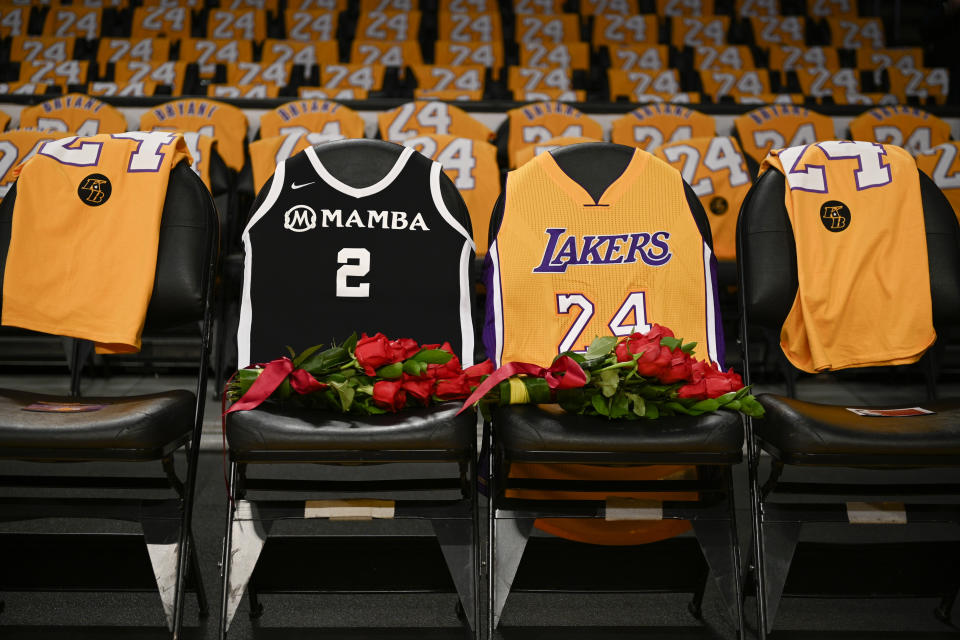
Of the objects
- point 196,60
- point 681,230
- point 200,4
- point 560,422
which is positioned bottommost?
point 560,422

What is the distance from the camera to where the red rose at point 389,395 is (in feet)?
4.92

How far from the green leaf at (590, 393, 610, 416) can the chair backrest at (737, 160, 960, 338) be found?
0.61 m

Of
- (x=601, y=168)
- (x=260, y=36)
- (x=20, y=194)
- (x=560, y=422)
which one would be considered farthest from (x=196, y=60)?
(x=560, y=422)

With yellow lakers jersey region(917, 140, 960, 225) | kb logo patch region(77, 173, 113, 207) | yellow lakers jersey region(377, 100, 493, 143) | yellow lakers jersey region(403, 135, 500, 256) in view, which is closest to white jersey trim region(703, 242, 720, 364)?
yellow lakers jersey region(403, 135, 500, 256)

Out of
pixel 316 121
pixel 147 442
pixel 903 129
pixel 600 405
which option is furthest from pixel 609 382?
pixel 903 129

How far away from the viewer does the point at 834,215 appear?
200cm

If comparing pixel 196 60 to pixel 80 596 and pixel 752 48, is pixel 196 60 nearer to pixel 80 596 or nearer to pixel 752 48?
pixel 752 48

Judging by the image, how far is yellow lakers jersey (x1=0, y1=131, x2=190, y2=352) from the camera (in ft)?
6.22

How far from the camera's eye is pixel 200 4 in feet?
24.4

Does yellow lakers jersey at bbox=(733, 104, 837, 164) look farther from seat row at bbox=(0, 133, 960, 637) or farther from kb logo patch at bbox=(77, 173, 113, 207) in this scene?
kb logo patch at bbox=(77, 173, 113, 207)

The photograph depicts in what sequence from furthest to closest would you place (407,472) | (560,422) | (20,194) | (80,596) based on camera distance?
(407,472)
(20,194)
(80,596)
(560,422)

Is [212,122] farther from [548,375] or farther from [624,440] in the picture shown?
[624,440]

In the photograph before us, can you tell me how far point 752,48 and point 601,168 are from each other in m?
5.62

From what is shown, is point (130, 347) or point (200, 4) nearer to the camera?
point (130, 347)
